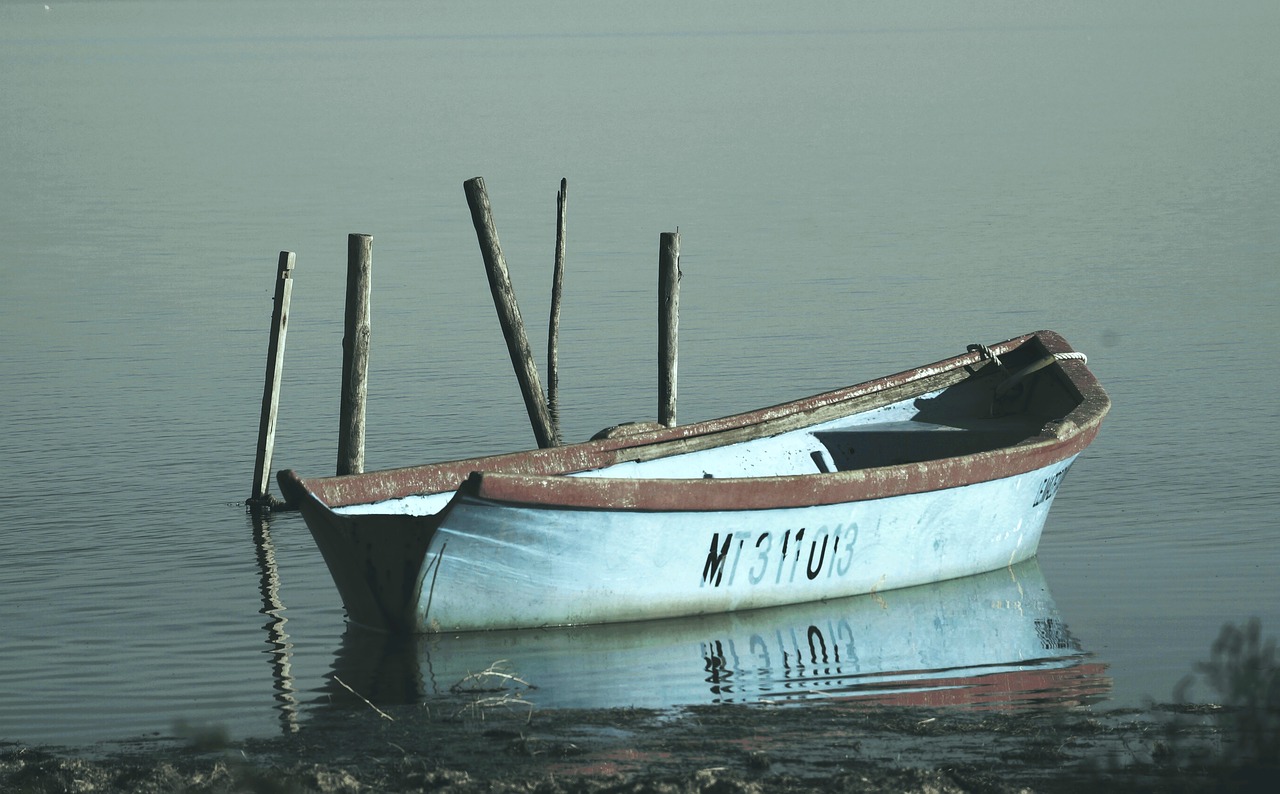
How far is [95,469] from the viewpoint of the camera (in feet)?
49.7

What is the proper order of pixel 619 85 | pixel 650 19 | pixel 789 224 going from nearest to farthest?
pixel 789 224
pixel 619 85
pixel 650 19

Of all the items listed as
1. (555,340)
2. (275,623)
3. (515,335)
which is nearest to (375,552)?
(275,623)

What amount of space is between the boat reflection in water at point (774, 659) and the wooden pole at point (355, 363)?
111 inches

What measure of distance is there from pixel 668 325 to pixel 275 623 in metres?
5.32

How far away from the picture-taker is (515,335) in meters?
14.4

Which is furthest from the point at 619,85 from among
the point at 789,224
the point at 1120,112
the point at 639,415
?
the point at 639,415

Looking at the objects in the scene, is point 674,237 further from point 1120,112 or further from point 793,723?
point 1120,112

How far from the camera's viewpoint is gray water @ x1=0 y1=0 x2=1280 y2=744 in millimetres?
10758

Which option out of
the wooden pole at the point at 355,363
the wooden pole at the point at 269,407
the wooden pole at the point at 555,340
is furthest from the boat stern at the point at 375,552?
the wooden pole at the point at 555,340

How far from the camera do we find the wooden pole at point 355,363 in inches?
505

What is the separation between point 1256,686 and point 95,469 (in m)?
11.5

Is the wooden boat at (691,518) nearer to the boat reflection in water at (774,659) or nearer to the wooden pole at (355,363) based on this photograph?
the boat reflection in water at (774,659)

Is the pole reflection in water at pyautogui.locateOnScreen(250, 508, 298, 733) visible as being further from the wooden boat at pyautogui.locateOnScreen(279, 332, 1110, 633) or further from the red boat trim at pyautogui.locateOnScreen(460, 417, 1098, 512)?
the red boat trim at pyautogui.locateOnScreen(460, 417, 1098, 512)

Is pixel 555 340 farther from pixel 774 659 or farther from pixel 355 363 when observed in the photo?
pixel 774 659
